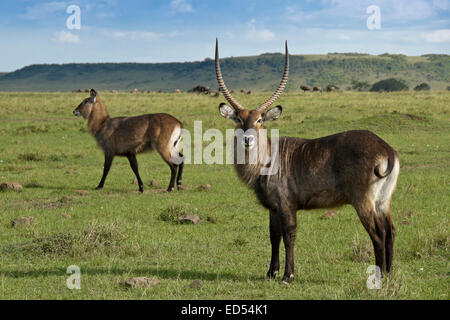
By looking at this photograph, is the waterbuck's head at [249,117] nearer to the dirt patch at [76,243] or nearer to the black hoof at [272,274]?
the black hoof at [272,274]

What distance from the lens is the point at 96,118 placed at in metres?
13.8

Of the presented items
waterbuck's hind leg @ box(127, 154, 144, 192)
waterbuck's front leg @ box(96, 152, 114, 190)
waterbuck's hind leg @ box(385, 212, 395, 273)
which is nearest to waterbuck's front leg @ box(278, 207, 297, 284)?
waterbuck's hind leg @ box(385, 212, 395, 273)

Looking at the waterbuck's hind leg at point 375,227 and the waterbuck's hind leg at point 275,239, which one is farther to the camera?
the waterbuck's hind leg at point 275,239

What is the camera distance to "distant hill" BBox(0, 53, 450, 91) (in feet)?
364

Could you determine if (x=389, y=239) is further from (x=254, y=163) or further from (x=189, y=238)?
(x=189, y=238)

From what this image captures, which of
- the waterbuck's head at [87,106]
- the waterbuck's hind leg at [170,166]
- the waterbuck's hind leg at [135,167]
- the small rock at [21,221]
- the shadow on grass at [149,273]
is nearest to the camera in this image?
the shadow on grass at [149,273]

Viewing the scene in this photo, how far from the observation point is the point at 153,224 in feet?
30.3

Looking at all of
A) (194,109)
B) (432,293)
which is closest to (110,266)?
(432,293)

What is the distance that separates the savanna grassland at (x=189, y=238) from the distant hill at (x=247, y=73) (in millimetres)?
84917

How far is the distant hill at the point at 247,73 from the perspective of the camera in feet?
364

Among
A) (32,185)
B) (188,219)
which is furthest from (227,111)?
(32,185)

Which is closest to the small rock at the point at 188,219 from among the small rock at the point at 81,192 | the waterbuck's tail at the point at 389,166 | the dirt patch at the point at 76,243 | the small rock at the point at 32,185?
the dirt patch at the point at 76,243

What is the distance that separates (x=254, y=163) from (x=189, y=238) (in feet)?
8.55

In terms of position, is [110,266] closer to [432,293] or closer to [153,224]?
[153,224]
